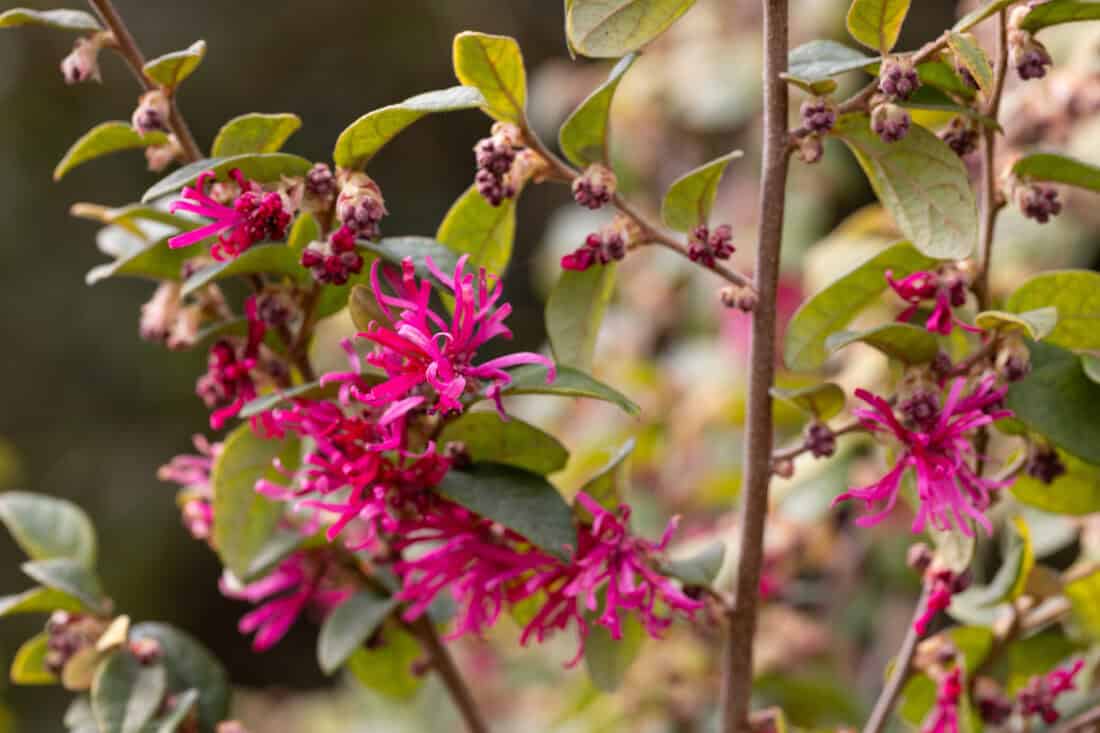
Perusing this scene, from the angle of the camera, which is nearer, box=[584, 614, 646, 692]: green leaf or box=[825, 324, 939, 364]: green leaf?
box=[825, 324, 939, 364]: green leaf

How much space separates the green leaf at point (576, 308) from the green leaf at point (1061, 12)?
184 mm

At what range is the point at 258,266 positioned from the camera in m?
0.50

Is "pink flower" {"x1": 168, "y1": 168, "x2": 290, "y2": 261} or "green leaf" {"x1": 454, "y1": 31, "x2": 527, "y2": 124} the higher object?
"green leaf" {"x1": 454, "y1": 31, "x2": 527, "y2": 124}

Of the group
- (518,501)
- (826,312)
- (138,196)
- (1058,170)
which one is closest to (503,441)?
(518,501)

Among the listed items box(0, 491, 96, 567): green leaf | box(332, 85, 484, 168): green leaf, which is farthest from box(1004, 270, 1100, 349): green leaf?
box(0, 491, 96, 567): green leaf

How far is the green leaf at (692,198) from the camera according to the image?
0.50 m

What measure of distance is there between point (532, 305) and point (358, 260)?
6.48 ft

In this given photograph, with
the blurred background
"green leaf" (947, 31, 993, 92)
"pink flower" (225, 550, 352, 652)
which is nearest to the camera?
"green leaf" (947, 31, 993, 92)

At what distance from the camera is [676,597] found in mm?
539

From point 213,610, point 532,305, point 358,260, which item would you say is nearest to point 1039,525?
point 358,260

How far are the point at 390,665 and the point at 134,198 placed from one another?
208 cm

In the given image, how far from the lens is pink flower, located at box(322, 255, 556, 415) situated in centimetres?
44

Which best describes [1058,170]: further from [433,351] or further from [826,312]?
[433,351]

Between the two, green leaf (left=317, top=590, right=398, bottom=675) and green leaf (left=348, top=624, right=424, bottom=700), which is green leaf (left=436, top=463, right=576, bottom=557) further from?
green leaf (left=348, top=624, right=424, bottom=700)
